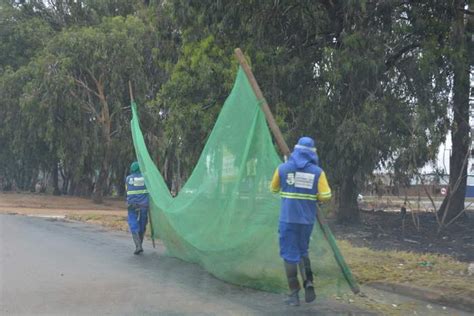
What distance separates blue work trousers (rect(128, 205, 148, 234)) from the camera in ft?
35.2

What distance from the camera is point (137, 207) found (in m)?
10.7

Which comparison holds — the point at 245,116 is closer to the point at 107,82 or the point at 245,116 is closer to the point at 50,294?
the point at 50,294

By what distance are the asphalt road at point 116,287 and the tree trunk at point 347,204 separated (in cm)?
525

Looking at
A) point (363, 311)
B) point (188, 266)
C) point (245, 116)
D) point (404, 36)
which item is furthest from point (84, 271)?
point (404, 36)

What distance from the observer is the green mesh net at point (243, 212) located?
693 centimetres

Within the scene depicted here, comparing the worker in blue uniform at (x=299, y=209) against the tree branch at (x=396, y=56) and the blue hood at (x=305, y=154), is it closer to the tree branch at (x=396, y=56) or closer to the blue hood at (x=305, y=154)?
the blue hood at (x=305, y=154)

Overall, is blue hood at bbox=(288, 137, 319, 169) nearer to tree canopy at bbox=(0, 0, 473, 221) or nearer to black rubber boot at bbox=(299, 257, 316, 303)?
black rubber boot at bbox=(299, 257, 316, 303)

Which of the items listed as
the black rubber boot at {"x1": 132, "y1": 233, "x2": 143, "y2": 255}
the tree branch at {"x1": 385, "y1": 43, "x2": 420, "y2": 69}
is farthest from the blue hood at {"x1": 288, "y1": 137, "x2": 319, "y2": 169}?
the tree branch at {"x1": 385, "y1": 43, "x2": 420, "y2": 69}

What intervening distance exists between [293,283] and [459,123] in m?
7.99

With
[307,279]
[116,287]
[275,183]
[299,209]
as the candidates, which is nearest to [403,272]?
[307,279]

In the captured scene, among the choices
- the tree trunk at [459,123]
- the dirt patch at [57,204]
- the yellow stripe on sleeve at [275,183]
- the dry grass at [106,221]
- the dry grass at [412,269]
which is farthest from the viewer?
the dirt patch at [57,204]

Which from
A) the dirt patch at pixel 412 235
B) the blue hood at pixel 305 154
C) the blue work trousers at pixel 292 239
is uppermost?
the blue hood at pixel 305 154

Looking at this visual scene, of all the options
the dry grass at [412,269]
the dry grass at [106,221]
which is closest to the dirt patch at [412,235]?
the dry grass at [412,269]

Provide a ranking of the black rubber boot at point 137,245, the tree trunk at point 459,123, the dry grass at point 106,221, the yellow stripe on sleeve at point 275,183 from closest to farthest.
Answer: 1. the yellow stripe on sleeve at point 275,183
2. the black rubber boot at point 137,245
3. the tree trunk at point 459,123
4. the dry grass at point 106,221
